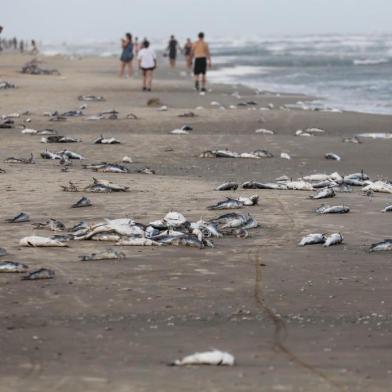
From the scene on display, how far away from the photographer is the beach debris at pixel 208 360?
584cm

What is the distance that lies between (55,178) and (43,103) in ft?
44.4

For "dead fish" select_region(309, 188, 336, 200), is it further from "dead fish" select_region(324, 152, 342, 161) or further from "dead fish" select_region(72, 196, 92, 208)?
"dead fish" select_region(324, 152, 342, 161)

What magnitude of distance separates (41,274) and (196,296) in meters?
1.24

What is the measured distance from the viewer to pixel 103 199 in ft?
38.0

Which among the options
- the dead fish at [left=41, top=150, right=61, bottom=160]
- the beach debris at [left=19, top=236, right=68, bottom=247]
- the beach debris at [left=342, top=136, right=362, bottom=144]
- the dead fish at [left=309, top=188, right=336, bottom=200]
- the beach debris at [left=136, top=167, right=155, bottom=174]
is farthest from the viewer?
the beach debris at [left=342, top=136, right=362, bottom=144]

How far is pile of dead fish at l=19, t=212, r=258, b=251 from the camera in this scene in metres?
9.12

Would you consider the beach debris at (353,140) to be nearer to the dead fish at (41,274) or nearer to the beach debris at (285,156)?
the beach debris at (285,156)

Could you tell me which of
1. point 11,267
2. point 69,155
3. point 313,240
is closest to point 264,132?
point 69,155

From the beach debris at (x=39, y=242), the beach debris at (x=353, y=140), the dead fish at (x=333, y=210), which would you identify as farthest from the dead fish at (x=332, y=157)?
the beach debris at (x=39, y=242)

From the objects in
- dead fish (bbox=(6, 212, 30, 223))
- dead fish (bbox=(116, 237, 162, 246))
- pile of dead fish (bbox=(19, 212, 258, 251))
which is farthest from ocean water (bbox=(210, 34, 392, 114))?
dead fish (bbox=(116, 237, 162, 246))

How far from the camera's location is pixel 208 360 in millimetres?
5844

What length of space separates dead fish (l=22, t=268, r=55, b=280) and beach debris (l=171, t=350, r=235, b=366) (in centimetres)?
226

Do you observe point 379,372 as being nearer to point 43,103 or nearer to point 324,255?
point 324,255

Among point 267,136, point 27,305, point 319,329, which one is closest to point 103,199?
point 27,305
